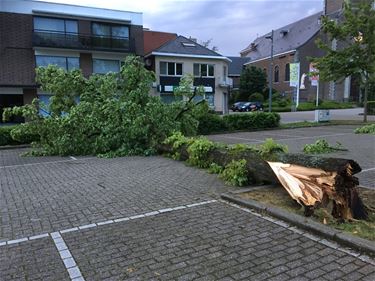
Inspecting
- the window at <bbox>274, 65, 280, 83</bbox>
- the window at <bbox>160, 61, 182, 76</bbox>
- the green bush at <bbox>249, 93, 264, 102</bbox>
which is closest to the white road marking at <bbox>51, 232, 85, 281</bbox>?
the window at <bbox>160, 61, 182, 76</bbox>

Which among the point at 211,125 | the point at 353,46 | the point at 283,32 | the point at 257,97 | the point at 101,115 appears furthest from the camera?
the point at 283,32

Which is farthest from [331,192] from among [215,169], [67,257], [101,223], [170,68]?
[170,68]

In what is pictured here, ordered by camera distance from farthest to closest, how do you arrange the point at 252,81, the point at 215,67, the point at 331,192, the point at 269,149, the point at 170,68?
the point at 252,81 < the point at 215,67 < the point at 170,68 < the point at 269,149 < the point at 331,192

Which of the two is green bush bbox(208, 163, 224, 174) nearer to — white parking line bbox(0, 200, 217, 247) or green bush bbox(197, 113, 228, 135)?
white parking line bbox(0, 200, 217, 247)

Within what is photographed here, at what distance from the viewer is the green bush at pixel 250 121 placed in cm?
2088

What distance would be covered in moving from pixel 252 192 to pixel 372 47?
65.8 feet

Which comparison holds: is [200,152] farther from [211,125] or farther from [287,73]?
[287,73]

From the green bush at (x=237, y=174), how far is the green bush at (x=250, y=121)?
13615 millimetres

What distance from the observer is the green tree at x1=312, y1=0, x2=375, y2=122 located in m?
22.2

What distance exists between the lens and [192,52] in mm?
37219

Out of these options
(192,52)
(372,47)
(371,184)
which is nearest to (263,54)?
(192,52)

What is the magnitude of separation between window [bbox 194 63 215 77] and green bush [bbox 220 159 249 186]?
30759 millimetres

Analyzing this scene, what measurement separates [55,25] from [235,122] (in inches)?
700

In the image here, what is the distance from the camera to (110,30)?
3158 centimetres
